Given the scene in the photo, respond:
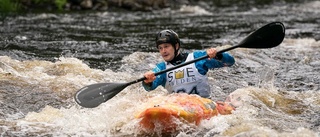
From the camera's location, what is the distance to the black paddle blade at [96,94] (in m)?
5.78

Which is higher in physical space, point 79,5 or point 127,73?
point 79,5

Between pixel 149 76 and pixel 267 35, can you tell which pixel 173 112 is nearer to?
pixel 149 76

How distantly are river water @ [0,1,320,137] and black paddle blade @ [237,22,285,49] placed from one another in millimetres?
725

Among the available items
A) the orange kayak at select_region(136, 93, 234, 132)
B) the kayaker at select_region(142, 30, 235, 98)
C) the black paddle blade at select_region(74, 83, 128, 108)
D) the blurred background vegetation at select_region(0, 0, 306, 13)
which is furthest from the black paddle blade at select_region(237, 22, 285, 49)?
the blurred background vegetation at select_region(0, 0, 306, 13)

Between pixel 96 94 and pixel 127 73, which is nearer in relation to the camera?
pixel 96 94

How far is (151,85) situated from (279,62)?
4605 mm

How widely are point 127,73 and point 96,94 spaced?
9.59ft

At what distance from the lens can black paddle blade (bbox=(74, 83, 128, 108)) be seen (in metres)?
5.78

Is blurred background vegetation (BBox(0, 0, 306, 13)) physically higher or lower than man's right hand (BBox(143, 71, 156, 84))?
higher

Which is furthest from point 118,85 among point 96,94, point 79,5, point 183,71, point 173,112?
point 79,5

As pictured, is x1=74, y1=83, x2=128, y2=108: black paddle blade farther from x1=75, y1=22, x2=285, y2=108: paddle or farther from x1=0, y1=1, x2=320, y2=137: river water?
x1=0, y1=1, x2=320, y2=137: river water

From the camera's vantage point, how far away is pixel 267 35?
6.58 m

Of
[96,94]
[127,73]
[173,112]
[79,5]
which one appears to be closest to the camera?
[173,112]

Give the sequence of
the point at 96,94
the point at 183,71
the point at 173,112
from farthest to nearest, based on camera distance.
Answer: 1. the point at 183,71
2. the point at 96,94
3. the point at 173,112
